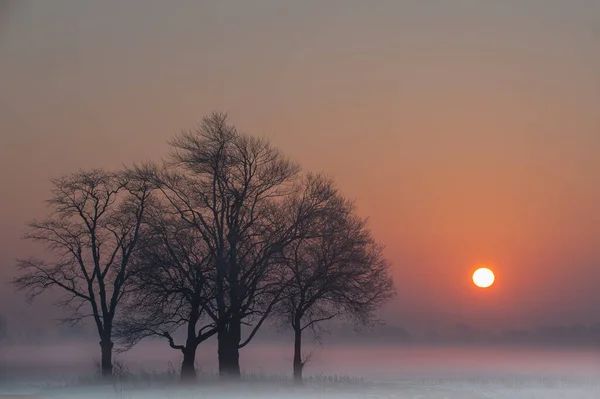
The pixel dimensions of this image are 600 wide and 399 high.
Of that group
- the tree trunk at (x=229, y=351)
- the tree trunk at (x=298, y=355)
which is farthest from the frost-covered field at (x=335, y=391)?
the tree trunk at (x=229, y=351)

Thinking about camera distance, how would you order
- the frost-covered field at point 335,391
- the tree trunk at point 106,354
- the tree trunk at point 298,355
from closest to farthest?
the frost-covered field at point 335,391, the tree trunk at point 298,355, the tree trunk at point 106,354

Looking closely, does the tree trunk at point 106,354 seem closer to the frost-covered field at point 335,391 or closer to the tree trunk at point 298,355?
the frost-covered field at point 335,391

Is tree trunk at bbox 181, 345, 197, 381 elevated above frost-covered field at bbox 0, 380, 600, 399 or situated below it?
above

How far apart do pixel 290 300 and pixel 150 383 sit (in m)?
7.51

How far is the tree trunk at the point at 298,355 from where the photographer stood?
1672 inches

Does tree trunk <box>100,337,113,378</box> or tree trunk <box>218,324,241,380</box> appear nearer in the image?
tree trunk <box>218,324,241,380</box>

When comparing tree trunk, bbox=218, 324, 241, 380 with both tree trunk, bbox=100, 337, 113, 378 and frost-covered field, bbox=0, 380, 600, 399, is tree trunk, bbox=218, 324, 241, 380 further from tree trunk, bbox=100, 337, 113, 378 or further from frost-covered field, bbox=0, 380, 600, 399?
tree trunk, bbox=100, 337, 113, 378

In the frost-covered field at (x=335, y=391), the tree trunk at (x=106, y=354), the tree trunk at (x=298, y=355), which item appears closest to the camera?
the frost-covered field at (x=335, y=391)

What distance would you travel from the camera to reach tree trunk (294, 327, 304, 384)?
139 feet

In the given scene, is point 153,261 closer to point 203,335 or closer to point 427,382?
point 203,335

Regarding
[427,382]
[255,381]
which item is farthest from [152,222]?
[427,382]

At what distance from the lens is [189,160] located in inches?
1715

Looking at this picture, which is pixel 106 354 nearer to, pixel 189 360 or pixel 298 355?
pixel 189 360

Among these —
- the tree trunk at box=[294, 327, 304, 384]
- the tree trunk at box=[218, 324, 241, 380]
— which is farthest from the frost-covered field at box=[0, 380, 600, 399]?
the tree trunk at box=[218, 324, 241, 380]
